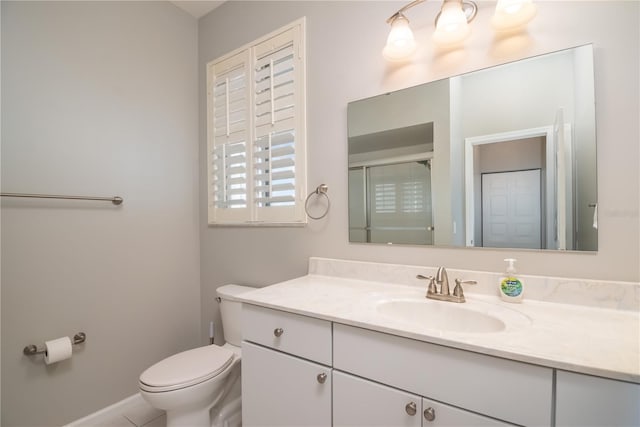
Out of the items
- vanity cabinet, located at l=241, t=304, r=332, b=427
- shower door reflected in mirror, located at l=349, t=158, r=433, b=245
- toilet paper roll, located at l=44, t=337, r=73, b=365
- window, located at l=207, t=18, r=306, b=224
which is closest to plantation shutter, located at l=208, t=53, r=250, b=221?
window, located at l=207, t=18, r=306, b=224

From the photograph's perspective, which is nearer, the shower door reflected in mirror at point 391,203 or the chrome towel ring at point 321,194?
the shower door reflected in mirror at point 391,203

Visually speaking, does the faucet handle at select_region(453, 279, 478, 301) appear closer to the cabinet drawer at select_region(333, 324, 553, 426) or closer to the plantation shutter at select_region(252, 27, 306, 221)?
the cabinet drawer at select_region(333, 324, 553, 426)

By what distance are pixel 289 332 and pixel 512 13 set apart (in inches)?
56.4

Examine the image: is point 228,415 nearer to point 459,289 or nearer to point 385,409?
point 385,409

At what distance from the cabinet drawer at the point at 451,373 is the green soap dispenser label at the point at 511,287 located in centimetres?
42

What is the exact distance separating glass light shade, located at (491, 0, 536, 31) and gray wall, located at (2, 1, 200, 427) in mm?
1937

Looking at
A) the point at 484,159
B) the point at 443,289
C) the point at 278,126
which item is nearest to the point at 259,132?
the point at 278,126

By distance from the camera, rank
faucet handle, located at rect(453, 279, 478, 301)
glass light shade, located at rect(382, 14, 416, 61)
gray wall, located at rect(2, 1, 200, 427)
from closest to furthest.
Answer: faucet handle, located at rect(453, 279, 478, 301)
glass light shade, located at rect(382, 14, 416, 61)
gray wall, located at rect(2, 1, 200, 427)

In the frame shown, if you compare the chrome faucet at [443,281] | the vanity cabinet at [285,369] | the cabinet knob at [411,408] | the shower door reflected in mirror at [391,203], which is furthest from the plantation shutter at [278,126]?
the cabinet knob at [411,408]

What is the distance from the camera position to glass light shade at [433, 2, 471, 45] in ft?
3.60

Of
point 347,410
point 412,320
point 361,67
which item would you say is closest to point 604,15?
point 361,67

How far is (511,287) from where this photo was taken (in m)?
1.02

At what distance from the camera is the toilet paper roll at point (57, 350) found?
1370mm

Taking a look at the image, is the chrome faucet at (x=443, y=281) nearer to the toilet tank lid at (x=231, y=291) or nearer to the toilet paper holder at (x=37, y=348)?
the toilet tank lid at (x=231, y=291)
